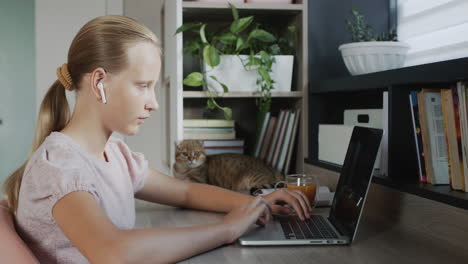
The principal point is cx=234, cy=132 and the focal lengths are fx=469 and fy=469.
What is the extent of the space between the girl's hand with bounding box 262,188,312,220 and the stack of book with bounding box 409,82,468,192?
0.30 meters

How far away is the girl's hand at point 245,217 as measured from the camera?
0.97 m

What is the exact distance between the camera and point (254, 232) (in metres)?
1.04

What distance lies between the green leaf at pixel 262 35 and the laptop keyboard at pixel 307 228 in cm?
78

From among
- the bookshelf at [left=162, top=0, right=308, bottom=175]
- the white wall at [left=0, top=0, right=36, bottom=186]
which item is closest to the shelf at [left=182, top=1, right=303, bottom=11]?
the bookshelf at [left=162, top=0, right=308, bottom=175]

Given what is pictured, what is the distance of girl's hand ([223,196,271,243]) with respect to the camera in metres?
0.97

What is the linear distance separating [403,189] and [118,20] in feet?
2.52

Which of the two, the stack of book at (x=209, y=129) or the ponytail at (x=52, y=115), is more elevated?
the ponytail at (x=52, y=115)

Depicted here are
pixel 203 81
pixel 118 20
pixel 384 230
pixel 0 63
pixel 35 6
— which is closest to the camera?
pixel 118 20

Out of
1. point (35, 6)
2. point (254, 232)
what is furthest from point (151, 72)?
point (35, 6)

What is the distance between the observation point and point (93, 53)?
0.93 meters

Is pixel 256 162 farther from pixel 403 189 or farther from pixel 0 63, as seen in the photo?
pixel 0 63

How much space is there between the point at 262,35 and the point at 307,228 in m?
0.88

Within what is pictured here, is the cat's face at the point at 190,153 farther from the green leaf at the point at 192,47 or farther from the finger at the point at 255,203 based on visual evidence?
the finger at the point at 255,203

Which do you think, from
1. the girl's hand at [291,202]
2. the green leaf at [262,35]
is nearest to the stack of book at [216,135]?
the green leaf at [262,35]
